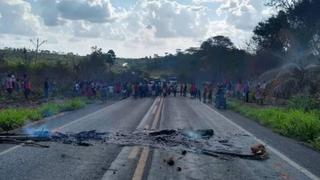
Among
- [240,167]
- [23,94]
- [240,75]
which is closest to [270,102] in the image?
[23,94]

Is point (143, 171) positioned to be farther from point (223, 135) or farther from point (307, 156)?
point (223, 135)

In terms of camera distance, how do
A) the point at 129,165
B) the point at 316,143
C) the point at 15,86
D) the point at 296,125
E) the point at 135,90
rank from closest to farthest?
1. the point at 129,165
2. the point at 316,143
3. the point at 296,125
4. the point at 15,86
5. the point at 135,90

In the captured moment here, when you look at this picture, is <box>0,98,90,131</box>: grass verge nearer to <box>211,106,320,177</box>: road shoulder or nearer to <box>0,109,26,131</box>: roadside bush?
<box>0,109,26,131</box>: roadside bush

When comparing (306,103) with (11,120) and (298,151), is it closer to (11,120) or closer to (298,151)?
(298,151)

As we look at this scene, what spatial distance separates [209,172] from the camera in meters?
9.08

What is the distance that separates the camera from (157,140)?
1339cm

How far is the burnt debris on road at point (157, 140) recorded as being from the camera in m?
11.6

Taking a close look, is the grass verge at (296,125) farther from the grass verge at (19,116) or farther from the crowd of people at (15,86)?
the crowd of people at (15,86)

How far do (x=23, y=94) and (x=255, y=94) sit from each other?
1663 centimetres

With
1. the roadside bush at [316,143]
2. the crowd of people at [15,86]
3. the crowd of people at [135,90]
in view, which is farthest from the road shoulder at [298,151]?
the crowd of people at [15,86]

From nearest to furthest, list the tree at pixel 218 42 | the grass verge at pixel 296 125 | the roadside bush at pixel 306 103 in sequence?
the grass verge at pixel 296 125 → the roadside bush at pixel 306 103 → the tree at pixel 218 42

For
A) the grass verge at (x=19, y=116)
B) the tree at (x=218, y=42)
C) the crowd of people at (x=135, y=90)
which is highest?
the tree at (x=218, y=42)

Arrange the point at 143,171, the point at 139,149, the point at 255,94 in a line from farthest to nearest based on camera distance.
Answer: the point at 255,94 < the point at 139,149 < the point at 143,171

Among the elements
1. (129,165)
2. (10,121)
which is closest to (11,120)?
(10,121)
